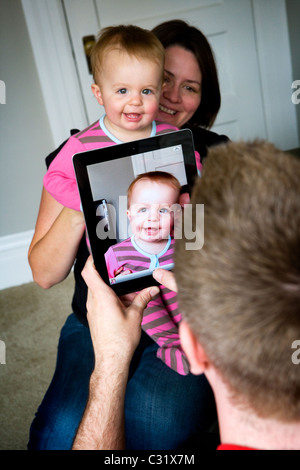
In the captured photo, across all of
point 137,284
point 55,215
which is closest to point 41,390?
point 55,215

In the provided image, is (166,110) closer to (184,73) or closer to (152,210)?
(184,73)

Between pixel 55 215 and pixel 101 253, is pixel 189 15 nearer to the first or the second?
pixel 55 215

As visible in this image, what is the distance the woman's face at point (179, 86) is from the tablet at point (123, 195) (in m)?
0.50

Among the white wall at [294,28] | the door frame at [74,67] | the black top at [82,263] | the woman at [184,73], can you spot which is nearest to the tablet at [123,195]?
Answer: the black top at [82,263]

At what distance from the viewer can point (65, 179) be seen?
0.91m

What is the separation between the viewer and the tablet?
0.75 m

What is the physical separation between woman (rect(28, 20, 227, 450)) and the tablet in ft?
0.58

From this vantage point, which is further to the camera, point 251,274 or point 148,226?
point 148,226

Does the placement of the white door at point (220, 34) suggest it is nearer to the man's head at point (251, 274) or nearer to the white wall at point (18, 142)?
the white wall at point (18, 142)

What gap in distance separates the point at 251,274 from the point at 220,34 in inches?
84.7

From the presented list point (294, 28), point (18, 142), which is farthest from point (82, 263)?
point (294, 28)

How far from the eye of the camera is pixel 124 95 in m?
0.94

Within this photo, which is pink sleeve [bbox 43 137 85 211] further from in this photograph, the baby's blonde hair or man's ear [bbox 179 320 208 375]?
man's ear [bbox 179 320 208 375]
